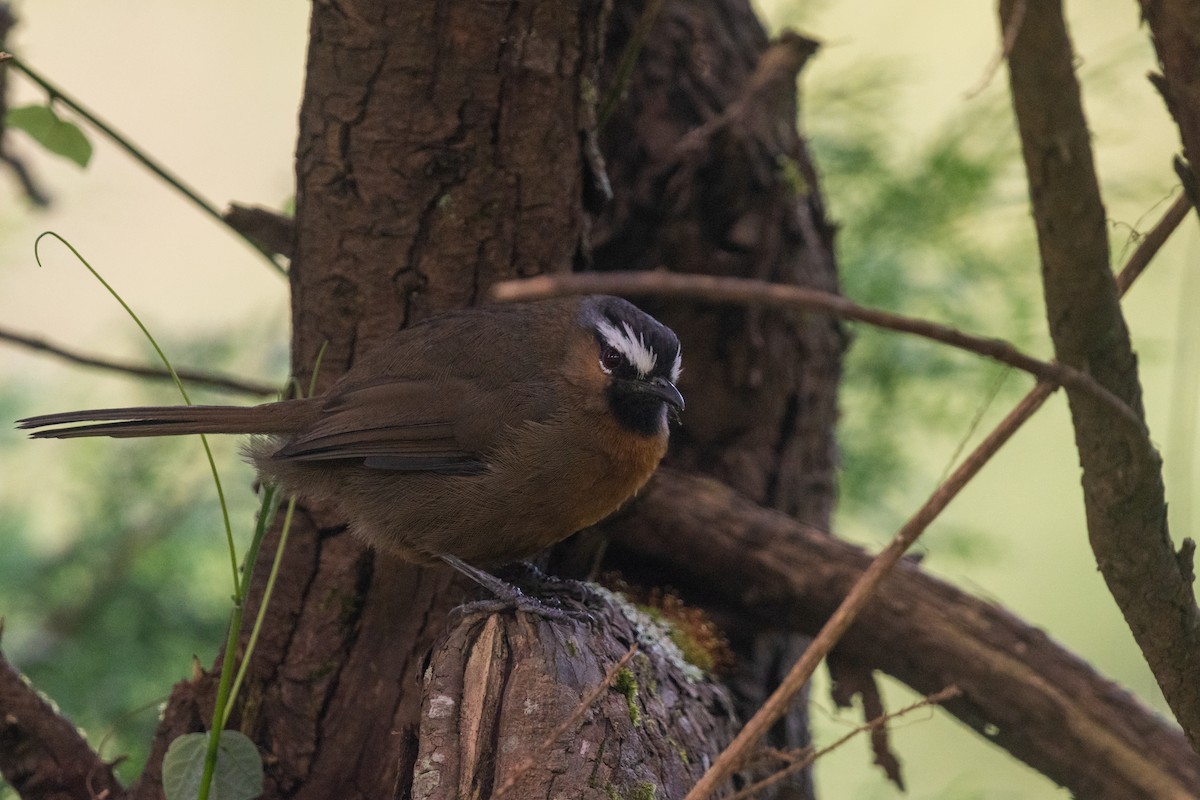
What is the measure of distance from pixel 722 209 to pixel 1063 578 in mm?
2877

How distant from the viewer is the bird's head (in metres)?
3.12

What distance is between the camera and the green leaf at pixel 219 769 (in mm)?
2592

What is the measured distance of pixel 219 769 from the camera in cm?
265

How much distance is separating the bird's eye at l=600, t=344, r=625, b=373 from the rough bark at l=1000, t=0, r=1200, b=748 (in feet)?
5.10

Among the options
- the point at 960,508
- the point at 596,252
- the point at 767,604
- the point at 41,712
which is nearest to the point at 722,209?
the point at 596,252

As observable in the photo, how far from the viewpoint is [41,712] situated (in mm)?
2832

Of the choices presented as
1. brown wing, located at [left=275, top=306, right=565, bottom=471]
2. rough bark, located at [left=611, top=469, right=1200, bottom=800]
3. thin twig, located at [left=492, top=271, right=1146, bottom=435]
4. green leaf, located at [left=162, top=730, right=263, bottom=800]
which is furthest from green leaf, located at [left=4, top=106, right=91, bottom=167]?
thin twig, located at [left=492, top=271, right=1146, bottom=435]

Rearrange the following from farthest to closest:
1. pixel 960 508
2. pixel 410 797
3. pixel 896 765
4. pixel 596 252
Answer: pixel 960 508 → pixel 596 252 → pixel 896 765 → pixel 410 797

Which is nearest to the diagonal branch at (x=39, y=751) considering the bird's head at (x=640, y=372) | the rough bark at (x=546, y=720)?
the rough bark at (x=546, y=720)

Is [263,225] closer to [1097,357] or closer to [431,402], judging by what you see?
[431,402]

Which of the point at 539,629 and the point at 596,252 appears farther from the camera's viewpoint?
the point at 596,252

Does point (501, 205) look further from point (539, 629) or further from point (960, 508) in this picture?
point (960, 508)

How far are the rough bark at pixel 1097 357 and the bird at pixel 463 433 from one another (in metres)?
1.45

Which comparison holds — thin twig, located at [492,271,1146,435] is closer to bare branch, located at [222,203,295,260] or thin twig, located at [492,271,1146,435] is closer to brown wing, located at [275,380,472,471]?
brown wing, located at [275,380,472,471]
